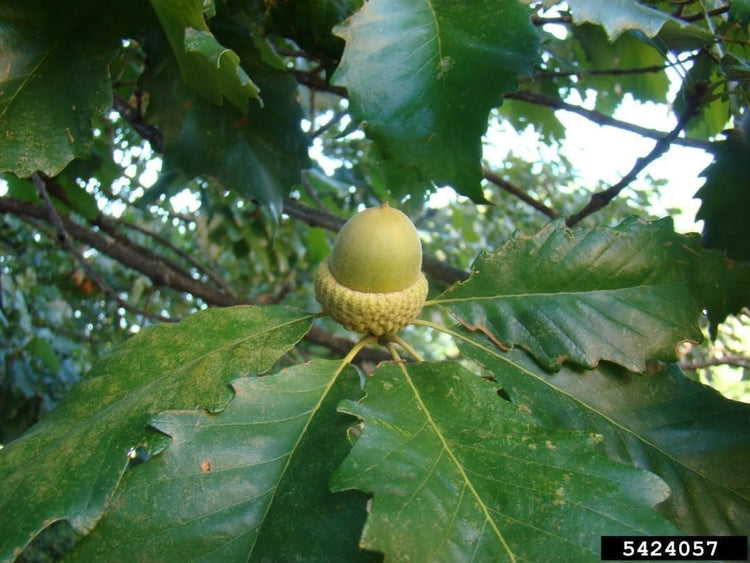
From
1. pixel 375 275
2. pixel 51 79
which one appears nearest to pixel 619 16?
pixel 375 275

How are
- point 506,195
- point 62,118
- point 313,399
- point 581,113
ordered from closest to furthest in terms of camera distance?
point 313,399 → point 62,118 → point 581,113 → point 506,195

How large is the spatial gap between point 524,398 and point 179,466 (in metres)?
0.47

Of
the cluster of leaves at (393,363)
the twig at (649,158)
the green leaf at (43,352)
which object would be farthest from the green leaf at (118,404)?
the green leaf at (43,352)

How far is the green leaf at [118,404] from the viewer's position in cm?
73

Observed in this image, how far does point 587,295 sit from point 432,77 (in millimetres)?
413

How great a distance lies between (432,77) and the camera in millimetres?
962

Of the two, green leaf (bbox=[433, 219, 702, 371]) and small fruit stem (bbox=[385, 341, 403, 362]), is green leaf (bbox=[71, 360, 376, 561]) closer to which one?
small fruit stem (bbox=[385, 341, 403, 362])

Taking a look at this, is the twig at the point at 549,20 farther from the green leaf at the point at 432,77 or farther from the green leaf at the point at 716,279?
the green leaf at the point at 716,279

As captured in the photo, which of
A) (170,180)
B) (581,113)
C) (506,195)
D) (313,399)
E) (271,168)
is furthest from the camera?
(506,195)

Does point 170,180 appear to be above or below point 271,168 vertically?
below

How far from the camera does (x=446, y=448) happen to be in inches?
29.1

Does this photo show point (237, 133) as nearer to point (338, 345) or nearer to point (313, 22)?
point (313, 22)

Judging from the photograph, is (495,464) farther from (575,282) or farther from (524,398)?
(575,282)

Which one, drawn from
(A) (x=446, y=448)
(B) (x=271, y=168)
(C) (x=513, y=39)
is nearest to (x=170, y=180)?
(B) (x=271, y=168)
